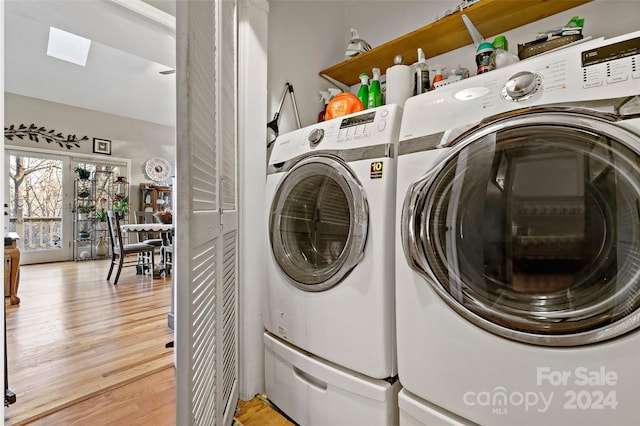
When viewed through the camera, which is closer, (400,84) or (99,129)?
(400,84)

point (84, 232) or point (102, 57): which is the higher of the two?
point (102, 57)

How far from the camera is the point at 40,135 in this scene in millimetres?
4969

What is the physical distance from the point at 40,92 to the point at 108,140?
115cm

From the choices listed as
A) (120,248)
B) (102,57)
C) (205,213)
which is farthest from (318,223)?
(102,57)

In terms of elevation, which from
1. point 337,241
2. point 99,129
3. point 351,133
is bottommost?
point 337,241

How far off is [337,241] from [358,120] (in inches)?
18.0

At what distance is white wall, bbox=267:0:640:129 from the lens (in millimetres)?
1560

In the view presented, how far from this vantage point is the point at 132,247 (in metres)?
3.87

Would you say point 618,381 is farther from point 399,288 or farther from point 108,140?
point 108,140

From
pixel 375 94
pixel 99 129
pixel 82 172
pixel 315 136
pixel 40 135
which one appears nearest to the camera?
pixel 315 136

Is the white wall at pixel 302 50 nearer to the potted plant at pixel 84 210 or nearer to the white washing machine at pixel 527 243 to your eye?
the white washing machine at pixel 527 243

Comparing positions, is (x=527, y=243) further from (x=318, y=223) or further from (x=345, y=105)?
(x=345, y=105)

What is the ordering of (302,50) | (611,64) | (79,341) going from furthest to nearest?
(79,341) → (302,50) → (611,64)

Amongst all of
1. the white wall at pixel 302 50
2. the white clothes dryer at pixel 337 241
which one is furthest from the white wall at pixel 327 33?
the white clothes dryer at pixel 337 241
